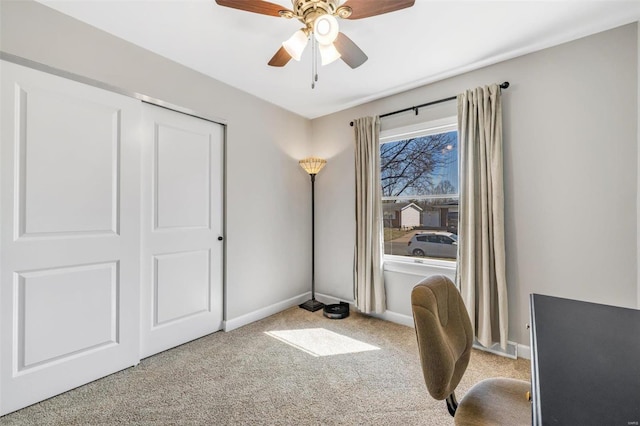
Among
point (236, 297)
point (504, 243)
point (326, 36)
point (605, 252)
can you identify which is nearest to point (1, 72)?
point (326, 36)

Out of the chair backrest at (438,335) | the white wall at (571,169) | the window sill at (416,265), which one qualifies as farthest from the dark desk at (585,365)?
the window sill at (416,265)

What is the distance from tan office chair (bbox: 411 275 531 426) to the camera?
98 centimetres

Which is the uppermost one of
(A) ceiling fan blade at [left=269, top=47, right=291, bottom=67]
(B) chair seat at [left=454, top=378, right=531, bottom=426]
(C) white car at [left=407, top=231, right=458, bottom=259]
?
(A) ceiling fan blade at [left=269, top=47, right=291, bottom=67]

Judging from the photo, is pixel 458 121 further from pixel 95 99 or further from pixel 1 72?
pixel 1 72

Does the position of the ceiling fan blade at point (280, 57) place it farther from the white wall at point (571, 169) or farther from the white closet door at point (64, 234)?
the white wall at point (571, 169)

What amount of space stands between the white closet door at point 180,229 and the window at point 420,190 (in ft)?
6.26

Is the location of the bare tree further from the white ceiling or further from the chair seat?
the chair seat

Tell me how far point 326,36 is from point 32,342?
2.64 metres

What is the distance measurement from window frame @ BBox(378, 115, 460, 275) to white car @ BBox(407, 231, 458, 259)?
0.20 ft

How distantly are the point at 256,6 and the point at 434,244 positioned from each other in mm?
2596

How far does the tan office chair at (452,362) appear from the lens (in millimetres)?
977

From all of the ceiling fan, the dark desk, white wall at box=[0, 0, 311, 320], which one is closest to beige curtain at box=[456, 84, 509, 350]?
the dark desk

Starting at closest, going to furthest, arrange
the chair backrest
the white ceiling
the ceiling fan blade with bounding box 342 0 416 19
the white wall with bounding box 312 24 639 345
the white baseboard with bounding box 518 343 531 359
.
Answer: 1. the chair backrest
2. the ceiling fan blade with bounding box 342 0 416 19
3. the white ceiling
4. the white wall with bounding box 312 24 639 345
5. the white baseboard with bounding box 518 343 531 359

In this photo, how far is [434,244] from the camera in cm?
299
